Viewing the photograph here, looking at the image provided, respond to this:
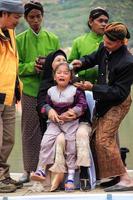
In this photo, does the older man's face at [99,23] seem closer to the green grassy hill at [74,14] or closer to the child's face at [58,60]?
the child's face at [58,60]

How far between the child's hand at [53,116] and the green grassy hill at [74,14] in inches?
256


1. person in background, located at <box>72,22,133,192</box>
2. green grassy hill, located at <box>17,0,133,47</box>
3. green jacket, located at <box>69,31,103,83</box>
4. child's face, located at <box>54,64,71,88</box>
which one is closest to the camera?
person in background, located at <box>72,22,133,192</box>

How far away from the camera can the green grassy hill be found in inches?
455

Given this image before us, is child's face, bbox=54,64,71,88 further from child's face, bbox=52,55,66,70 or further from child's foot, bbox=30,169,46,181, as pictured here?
child's foot, bbox=30,169,46,181

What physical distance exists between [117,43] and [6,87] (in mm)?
922

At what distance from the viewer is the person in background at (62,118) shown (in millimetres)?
4934

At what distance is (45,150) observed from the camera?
4953 millimetres

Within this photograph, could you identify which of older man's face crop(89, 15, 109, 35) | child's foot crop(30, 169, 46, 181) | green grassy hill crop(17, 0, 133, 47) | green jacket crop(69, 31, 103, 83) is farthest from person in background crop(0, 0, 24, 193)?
green grassy hill crop(17, 0, 133, 47)

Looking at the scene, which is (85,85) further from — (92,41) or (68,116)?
(92,41)

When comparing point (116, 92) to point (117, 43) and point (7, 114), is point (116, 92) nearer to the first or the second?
point (117, 43)

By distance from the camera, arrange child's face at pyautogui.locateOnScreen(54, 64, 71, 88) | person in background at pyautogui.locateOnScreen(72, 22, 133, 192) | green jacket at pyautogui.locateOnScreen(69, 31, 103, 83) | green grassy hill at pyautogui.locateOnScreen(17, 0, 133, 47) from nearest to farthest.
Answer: person in background at pyautogui.locateOnScreen(72, 22, 133, 192) → child's face at pyautogui.locateOnScreen(54, 64, 71, 88) → green jacket at pyautogui.locateOnScreen(69, 31, 103, 83) → green grassy hill at pyautogui.locateOnScreen(17, 0, 133, 47)

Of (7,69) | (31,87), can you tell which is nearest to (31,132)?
(31,87)

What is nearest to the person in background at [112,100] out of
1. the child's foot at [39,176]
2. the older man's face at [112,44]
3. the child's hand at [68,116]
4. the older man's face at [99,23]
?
the older man's face at [112,44]

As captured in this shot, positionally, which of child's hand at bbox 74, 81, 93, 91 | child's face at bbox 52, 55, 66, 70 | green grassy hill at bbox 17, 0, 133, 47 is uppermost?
green grassy hill at bbox 17, 0, 133, 47
